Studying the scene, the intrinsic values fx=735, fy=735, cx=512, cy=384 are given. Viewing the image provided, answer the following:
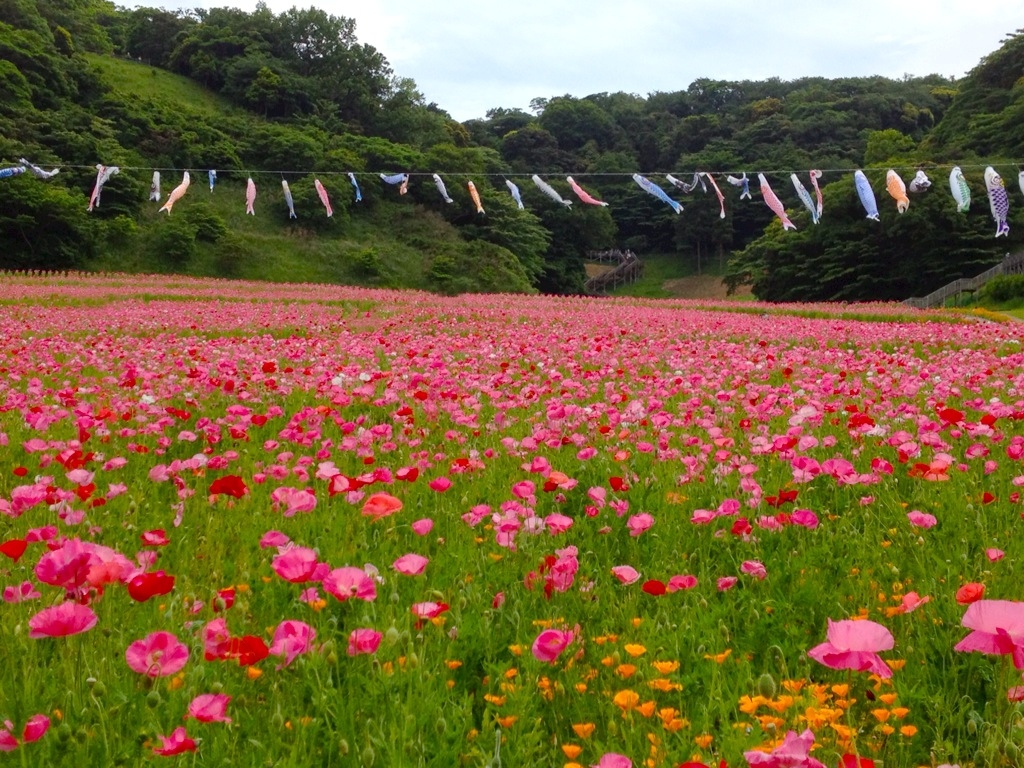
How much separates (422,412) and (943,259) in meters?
35.0

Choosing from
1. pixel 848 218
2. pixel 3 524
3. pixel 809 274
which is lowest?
pixel 3 524

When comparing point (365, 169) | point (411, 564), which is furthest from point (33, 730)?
point (365, 169)

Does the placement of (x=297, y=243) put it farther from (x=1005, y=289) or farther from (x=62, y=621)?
(x=62, y=621)

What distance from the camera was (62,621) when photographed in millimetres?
1222

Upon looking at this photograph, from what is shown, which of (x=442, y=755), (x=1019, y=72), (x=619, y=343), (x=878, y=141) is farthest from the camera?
(x=878, y=141)

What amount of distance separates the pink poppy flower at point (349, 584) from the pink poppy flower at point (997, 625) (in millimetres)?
1011

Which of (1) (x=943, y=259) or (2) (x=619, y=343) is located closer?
(2) (x=619, y=343)

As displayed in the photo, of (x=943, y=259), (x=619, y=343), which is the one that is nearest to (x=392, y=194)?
(x=943, y=259)

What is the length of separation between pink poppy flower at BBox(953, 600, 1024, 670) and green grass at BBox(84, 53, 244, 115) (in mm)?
54521

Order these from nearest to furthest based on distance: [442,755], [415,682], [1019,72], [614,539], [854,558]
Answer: [442,755] < [415,682] < [854,558] < [614,539] < [1019,72]

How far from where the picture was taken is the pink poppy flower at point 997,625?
108cm

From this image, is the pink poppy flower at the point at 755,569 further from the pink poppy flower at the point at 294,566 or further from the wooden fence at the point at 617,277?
the wooden fence at the point at 617,277

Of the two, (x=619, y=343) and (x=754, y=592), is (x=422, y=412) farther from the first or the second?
(x=619, y=343)

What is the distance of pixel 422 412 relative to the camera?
14.4 ft
